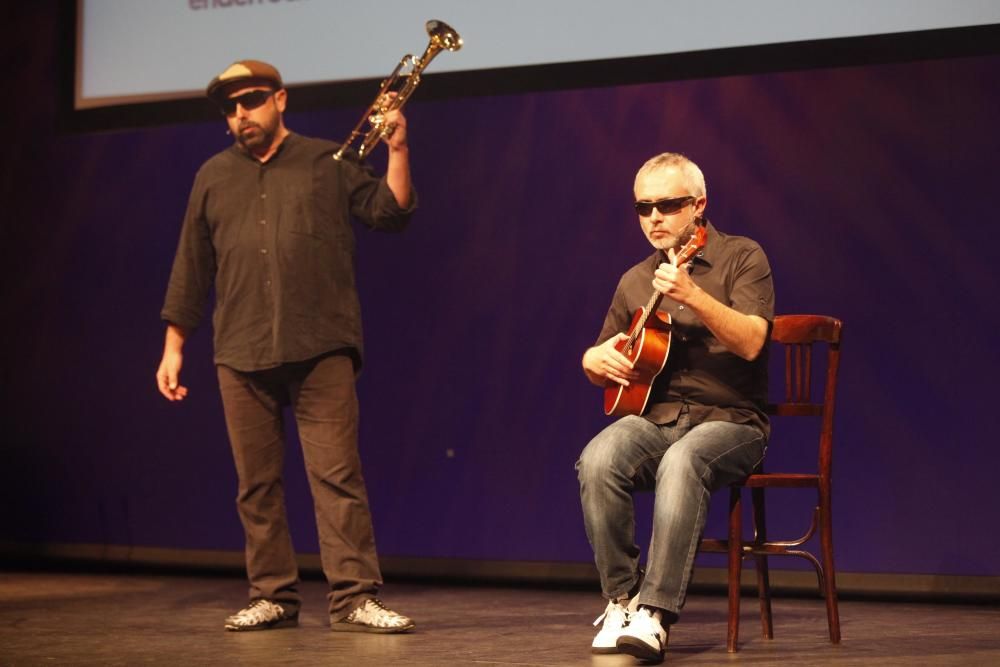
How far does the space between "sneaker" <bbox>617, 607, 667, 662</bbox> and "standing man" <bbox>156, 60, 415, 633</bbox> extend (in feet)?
2.66

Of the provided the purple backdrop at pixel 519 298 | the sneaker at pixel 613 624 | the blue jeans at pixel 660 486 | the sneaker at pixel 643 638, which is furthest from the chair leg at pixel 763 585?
the purple backdrop at pixel 519 298

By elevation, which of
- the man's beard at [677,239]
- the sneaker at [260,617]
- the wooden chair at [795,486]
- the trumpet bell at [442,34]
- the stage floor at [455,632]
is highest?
the trumpet bell at [442,34]

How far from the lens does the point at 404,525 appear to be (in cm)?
500

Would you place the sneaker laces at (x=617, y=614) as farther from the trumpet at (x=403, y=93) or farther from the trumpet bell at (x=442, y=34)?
the trumpet bell at (x=442, y=34)

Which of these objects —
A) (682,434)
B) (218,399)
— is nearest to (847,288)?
(682,434)

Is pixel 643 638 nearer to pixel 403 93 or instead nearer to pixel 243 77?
pixel 403 93

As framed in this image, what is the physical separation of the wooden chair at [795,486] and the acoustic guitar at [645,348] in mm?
312

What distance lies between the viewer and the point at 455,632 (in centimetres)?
360

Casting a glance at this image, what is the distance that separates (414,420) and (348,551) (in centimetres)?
146

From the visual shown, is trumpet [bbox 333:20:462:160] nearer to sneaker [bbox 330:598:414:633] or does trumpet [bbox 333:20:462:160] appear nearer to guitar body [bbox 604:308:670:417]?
guitar body [bbox 604:308:670:417]

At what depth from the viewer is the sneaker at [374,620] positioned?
3.50m

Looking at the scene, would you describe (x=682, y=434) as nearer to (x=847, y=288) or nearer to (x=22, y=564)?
(x=847, y=288)

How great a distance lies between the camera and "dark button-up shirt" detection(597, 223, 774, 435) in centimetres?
323

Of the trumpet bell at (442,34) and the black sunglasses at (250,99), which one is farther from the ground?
the trumpet bell at (442,34)
